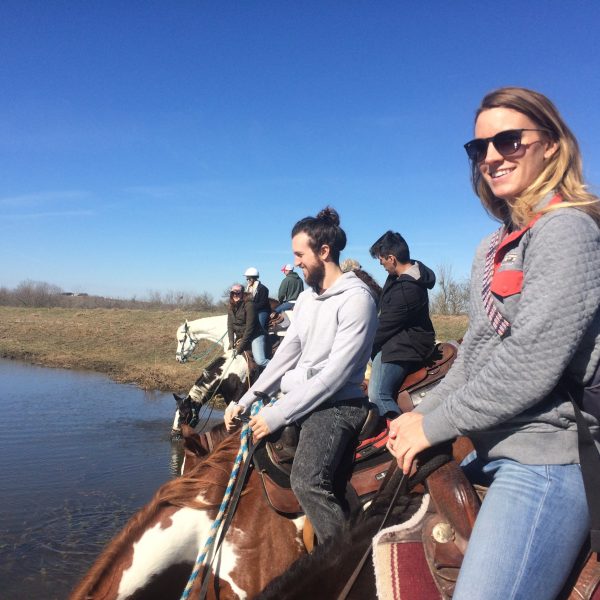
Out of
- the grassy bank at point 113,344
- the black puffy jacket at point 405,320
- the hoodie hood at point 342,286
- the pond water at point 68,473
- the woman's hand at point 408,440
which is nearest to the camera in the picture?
the woman's hand at point 408,440

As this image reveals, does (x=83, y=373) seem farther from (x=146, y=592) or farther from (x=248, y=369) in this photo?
(x=146, y=592)

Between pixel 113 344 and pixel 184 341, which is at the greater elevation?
pixel 184 341

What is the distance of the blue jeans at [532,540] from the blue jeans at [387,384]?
4658 millimetres

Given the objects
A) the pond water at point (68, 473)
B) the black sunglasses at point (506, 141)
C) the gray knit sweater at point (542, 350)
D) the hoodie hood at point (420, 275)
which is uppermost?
the black sunglasses at point (506, 141)

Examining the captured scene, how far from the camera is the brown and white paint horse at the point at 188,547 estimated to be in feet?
9.16

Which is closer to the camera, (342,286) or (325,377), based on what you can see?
(325,377)

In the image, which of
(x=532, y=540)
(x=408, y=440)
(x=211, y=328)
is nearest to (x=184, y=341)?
(x=211, y=328)

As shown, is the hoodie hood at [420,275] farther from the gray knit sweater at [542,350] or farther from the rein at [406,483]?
the gray knit sweater at [542,350]

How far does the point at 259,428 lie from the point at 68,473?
6448 mm

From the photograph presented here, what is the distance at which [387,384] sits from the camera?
248 inches

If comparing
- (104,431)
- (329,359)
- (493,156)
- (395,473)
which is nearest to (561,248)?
(493,156)

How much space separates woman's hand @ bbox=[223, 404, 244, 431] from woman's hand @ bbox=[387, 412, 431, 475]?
6.41 feet

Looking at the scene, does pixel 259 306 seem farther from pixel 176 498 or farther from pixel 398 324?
pixel 176 498

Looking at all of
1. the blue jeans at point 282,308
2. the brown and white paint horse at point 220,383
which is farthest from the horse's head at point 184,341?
the brown and white paint horse at point 220,383
